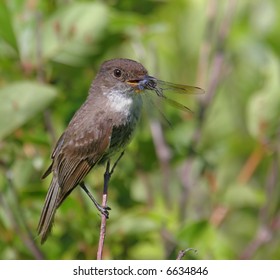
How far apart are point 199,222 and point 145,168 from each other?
38.7 inches

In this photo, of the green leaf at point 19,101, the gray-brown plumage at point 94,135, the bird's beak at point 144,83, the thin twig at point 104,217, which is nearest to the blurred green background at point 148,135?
the green leaf at point 19,101

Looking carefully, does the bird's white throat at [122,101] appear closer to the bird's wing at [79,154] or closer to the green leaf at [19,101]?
the bird's wing at [79,154]

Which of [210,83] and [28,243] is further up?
[210,83]

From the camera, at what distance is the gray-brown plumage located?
610 cm

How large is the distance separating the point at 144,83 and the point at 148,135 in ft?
4.02

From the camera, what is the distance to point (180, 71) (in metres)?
8.12

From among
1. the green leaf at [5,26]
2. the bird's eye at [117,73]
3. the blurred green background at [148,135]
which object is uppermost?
the green leaf at [5,26]

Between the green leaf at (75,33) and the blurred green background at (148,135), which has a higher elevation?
the green leaf at (75,33)

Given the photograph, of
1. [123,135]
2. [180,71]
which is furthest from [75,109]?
[180,71]

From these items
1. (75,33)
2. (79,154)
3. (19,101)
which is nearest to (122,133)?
(79,154)

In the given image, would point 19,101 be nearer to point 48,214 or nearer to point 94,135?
point 94,135

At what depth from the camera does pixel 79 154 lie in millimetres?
6184

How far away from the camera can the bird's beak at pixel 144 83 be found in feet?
20.1
